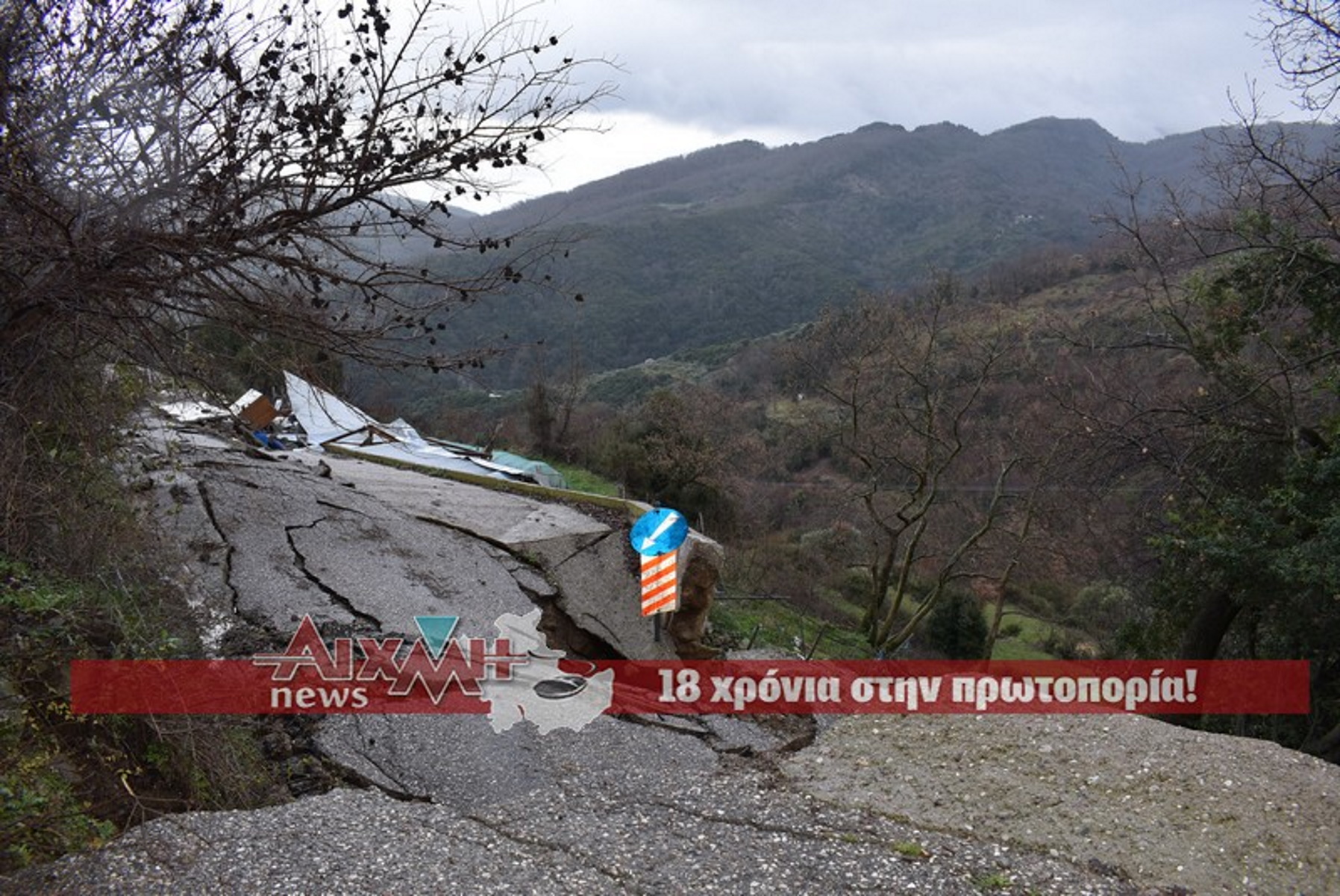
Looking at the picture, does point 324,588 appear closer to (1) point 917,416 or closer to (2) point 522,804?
(2) point 522,804

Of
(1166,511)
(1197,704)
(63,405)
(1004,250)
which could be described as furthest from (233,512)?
(1004,250)

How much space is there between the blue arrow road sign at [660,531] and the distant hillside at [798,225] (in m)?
20.3

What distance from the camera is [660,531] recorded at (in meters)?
8.03

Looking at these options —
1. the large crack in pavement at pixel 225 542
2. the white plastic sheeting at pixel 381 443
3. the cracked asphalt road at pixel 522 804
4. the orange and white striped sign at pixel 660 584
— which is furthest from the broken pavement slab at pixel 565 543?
the white plastic sheeting at pixel 381 443

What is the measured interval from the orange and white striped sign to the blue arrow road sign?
21 cm

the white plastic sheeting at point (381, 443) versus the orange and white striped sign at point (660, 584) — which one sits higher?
the white plastic sheeting at point (381, 443)

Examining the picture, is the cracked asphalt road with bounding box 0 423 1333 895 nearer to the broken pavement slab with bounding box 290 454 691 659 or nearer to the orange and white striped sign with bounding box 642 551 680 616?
the broken pavement slab with bounding box 290 454 691 659

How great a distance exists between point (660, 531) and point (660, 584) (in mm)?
742

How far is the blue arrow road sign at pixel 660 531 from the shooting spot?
799cm

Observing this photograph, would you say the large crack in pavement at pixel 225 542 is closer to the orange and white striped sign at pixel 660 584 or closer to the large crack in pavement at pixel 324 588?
the large crack in pavement at pixel 324 588

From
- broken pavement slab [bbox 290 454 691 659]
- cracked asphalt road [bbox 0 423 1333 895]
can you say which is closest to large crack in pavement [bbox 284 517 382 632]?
cracked asphalt road [bbox 0 423 1333 895]

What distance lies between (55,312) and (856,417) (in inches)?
438

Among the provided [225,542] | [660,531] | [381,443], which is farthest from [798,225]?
[225,542]

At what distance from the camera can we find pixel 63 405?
5.80 m
